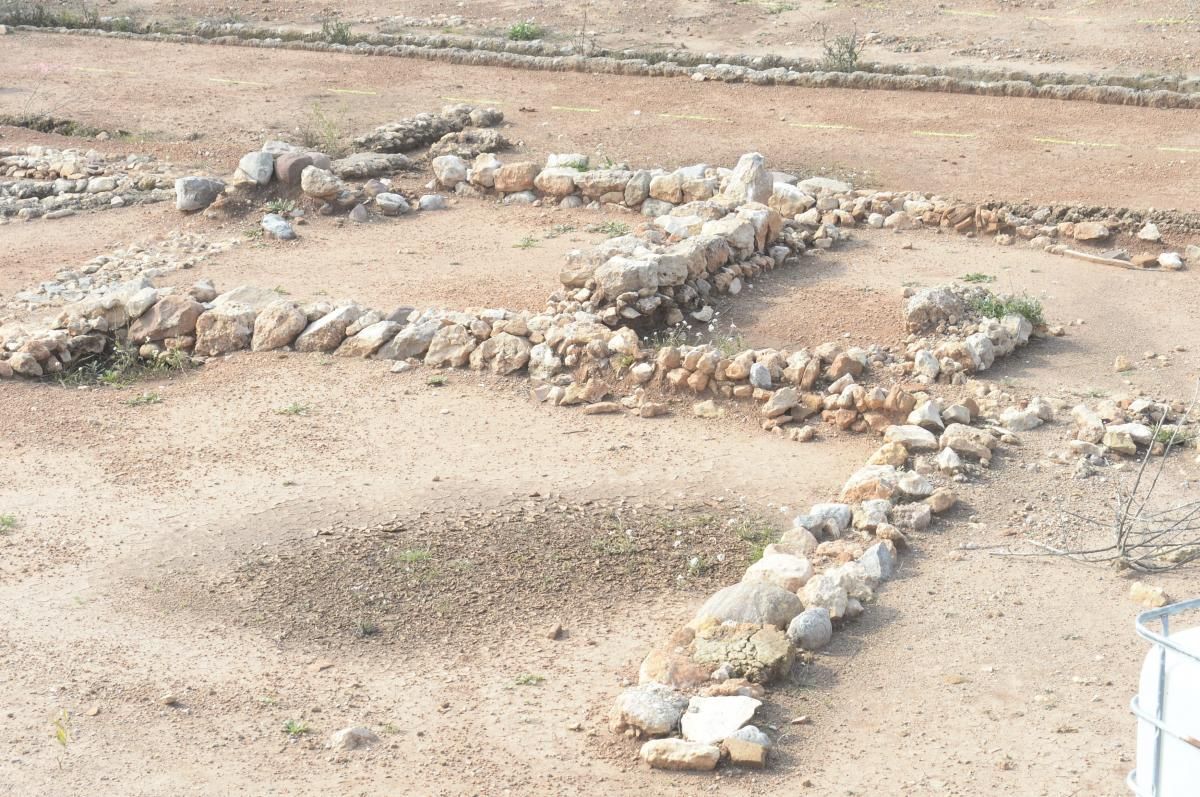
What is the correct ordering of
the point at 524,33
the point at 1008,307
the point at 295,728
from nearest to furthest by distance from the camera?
the point at 295,728, the point at 1008,307, the point at 524,33

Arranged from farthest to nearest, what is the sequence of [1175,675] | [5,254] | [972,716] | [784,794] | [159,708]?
[5,254]
[159,708]
[972,716]
[784,794]
[1175,675]

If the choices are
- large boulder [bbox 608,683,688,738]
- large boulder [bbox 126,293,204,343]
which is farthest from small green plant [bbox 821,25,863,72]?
large boulder [bbox 608,683,688,738]

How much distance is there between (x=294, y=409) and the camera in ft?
31.2

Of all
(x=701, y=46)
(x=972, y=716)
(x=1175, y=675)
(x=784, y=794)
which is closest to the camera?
(x=1175, y=675)

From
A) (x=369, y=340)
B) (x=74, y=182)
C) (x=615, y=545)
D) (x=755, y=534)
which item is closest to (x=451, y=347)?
(x=369, y=340)

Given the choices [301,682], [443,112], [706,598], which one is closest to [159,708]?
[301,682]

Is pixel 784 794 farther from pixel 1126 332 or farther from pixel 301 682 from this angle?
pixel 1126 332

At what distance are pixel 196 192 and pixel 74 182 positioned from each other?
2100 millimetres

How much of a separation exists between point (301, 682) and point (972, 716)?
2.85 m

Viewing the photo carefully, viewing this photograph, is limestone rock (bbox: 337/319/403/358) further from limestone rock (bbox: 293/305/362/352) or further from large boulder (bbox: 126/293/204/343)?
large boulder (bbox: 126/293/204/343)

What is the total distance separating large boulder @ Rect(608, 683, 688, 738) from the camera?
5.68m

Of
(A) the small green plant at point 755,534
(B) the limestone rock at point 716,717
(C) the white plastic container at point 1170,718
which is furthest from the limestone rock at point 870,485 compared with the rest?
(C) the white plastic container at point 1170,718

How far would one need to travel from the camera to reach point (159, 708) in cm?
615

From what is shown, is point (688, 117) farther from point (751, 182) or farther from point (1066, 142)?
point (1066, 142)
